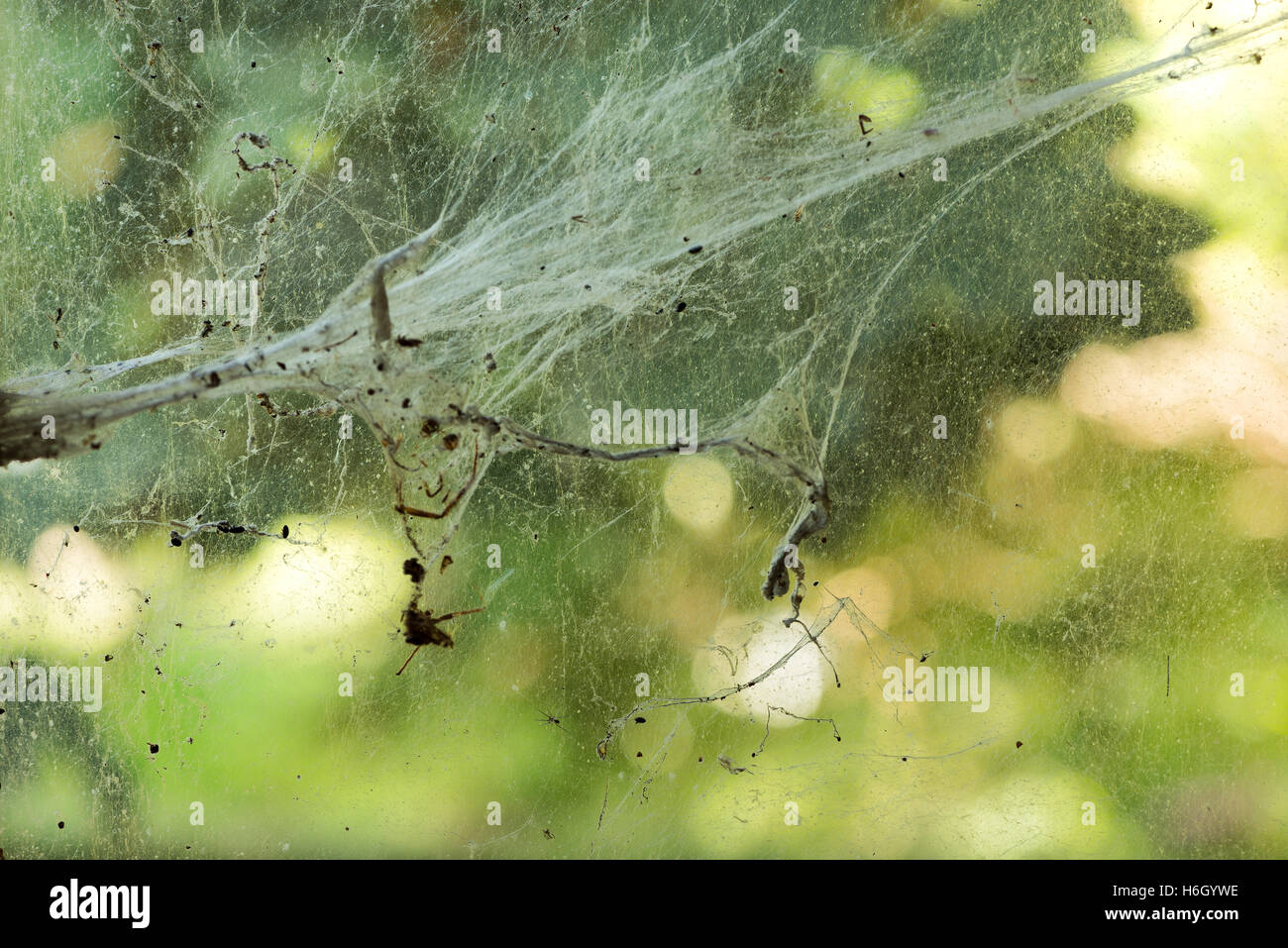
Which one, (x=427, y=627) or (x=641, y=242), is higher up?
(x=641, y=242)

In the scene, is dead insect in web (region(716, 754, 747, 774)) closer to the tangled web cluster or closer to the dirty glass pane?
the dirty glass pane

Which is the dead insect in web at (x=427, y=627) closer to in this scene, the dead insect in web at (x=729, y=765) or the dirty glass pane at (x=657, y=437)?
the dirty glass pane at (x=657, y=437)

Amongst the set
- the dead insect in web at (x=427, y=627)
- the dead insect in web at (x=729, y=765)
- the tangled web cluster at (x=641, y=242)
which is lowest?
the dead insect in web at (x=729, y=765)

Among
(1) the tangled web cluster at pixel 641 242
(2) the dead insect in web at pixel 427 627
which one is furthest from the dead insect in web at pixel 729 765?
(2) the dead insect in web at pixel 427 627

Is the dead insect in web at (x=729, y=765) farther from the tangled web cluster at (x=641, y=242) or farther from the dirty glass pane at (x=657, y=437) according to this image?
the tangled web cluster at (x=641, y=242)

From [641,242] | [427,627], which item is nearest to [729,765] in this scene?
[427,627]

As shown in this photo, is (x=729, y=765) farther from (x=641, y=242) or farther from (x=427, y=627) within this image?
(x=641, y=242)

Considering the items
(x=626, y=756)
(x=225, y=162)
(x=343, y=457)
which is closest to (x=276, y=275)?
(x=225, y=162)

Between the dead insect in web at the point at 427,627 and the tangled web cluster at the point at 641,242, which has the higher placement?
the tangled web cluster at the point at 641,242
